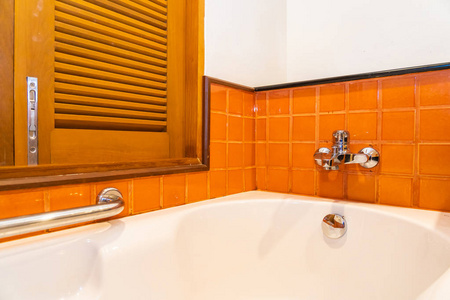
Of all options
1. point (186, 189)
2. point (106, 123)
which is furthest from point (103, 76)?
point (186, 189)

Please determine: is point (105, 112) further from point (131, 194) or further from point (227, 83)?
point (227, 83)

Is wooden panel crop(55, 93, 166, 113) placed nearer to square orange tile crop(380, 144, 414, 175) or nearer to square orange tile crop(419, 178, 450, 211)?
square orange tile crop(380, 144, 414, 175)

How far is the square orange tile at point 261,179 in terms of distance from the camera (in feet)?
3.98

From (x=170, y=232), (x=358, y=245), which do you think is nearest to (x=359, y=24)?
(x=358, y=245)

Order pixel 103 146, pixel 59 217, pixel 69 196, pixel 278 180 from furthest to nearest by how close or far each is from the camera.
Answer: pixel 278 180
pixel 103 146
pixel 69 196
pixel 59 217

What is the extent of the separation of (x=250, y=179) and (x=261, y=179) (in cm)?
6

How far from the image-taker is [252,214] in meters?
0.97

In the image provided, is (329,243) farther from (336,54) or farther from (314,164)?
(336,54)

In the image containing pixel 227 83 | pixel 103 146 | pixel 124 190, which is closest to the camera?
pixel 124 190

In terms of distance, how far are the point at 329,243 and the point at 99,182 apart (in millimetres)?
706

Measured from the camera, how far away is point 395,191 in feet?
3.01

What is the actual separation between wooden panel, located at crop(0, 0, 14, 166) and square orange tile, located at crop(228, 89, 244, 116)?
706 mm

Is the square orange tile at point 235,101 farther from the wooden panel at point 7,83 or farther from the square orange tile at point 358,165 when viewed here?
the wooden panel at point 7,83

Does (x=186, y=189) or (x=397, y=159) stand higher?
(x=397, y=159)
